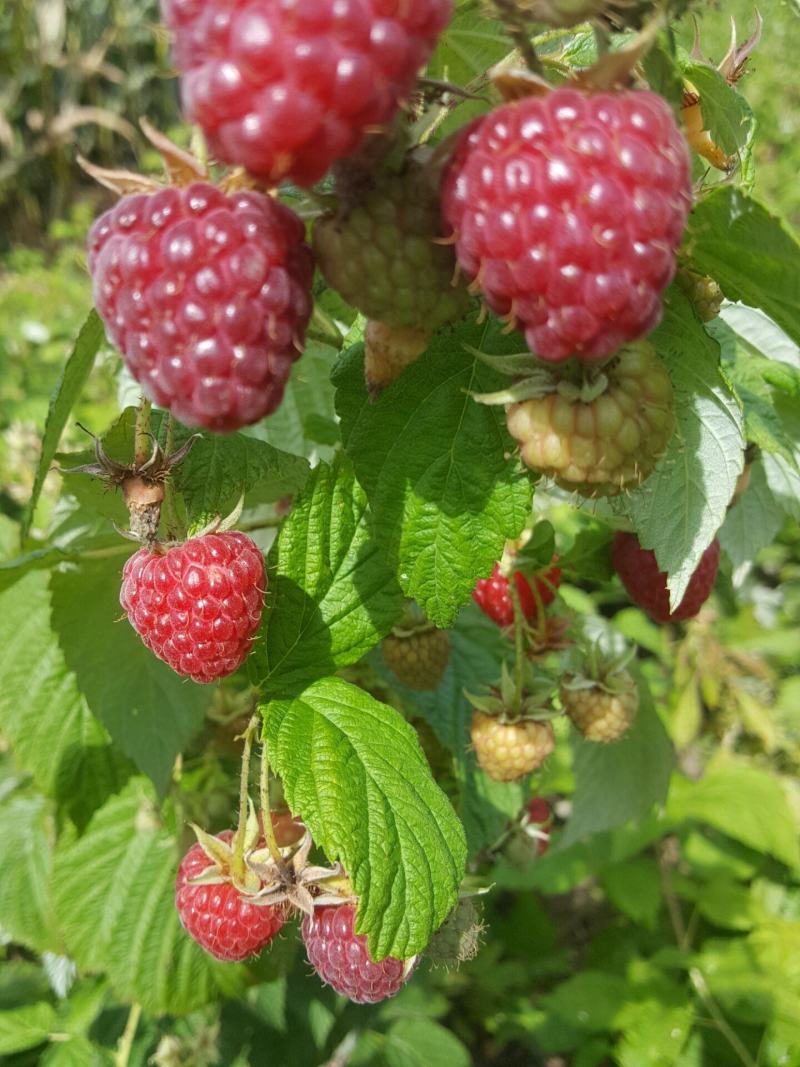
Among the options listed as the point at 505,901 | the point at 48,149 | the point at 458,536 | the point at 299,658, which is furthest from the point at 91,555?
the point at 48,149

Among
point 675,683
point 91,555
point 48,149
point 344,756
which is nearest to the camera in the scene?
point 344,756

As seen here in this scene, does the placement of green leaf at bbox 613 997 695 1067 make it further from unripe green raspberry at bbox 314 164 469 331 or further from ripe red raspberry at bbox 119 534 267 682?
unripe green raspberry at bbox 314 164 469 331

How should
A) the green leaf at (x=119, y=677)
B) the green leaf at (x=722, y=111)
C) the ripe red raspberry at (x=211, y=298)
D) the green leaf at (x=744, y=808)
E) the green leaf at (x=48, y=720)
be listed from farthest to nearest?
the green leaf at (x=744, y=808) < the green leaf at (x=48, y=720) < the green leaf at (x=119, y=677) < the green leaf at (x=722, y=111) < the ripe red raspberry at (x=211, y=298)

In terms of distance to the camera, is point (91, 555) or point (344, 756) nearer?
point (344, 756)

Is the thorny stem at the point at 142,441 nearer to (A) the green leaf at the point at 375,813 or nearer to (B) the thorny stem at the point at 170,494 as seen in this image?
(B) the thorny stem at the point at 170,494

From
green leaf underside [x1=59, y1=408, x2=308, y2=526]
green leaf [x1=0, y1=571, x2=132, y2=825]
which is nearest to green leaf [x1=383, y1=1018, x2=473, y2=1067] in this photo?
green leaf [x1=0, y1=571, x2=132, y2=825]

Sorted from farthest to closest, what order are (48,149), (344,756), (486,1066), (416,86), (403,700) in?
(48,149) → (486,1066) → (403,700) → (344,756) → (416,86)

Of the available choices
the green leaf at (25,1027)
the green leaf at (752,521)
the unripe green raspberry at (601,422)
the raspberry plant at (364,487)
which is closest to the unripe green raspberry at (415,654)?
the raspberry plant at (364,487)

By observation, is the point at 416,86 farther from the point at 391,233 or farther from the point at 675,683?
the point at 675,683

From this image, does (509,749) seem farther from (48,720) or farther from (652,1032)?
(652,1032)
